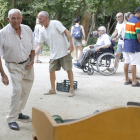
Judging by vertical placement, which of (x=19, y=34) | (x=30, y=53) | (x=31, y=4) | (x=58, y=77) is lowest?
(x=58, y=77)

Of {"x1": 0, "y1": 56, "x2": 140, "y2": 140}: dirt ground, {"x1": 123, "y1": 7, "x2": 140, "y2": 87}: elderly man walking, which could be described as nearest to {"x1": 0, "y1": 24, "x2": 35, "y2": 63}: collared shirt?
{"x1": 0, "y1": 56, "x2": 140, "y2": 140}: dirt ground

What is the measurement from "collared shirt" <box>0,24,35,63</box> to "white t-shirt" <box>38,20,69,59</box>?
1.42 meters

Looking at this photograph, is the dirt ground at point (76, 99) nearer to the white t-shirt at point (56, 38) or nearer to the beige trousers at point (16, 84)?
the beige trousers at point (16, 84)

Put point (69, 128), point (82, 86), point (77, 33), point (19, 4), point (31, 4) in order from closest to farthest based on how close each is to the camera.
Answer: point (69, 128) → point (82, 86) → point (77, 33) → point (31, 4) → point (19, 4)

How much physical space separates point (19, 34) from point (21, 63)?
437 mm

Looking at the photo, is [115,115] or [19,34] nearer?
[115,115]

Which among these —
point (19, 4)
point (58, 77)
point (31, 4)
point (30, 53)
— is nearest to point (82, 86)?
point (58, 77)

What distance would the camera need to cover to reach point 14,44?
3.67 meters

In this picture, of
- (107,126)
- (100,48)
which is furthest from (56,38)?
(107,126)

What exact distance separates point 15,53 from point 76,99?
2.16 meters

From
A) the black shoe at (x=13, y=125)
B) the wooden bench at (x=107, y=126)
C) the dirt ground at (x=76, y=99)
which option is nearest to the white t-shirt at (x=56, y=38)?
the dirt ground at (x=76, y=99)

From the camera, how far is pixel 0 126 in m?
3.89

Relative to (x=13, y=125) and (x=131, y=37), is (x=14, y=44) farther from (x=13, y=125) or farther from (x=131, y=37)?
(x=131, y=37)

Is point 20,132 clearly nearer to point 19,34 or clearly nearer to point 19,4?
point 19,34
